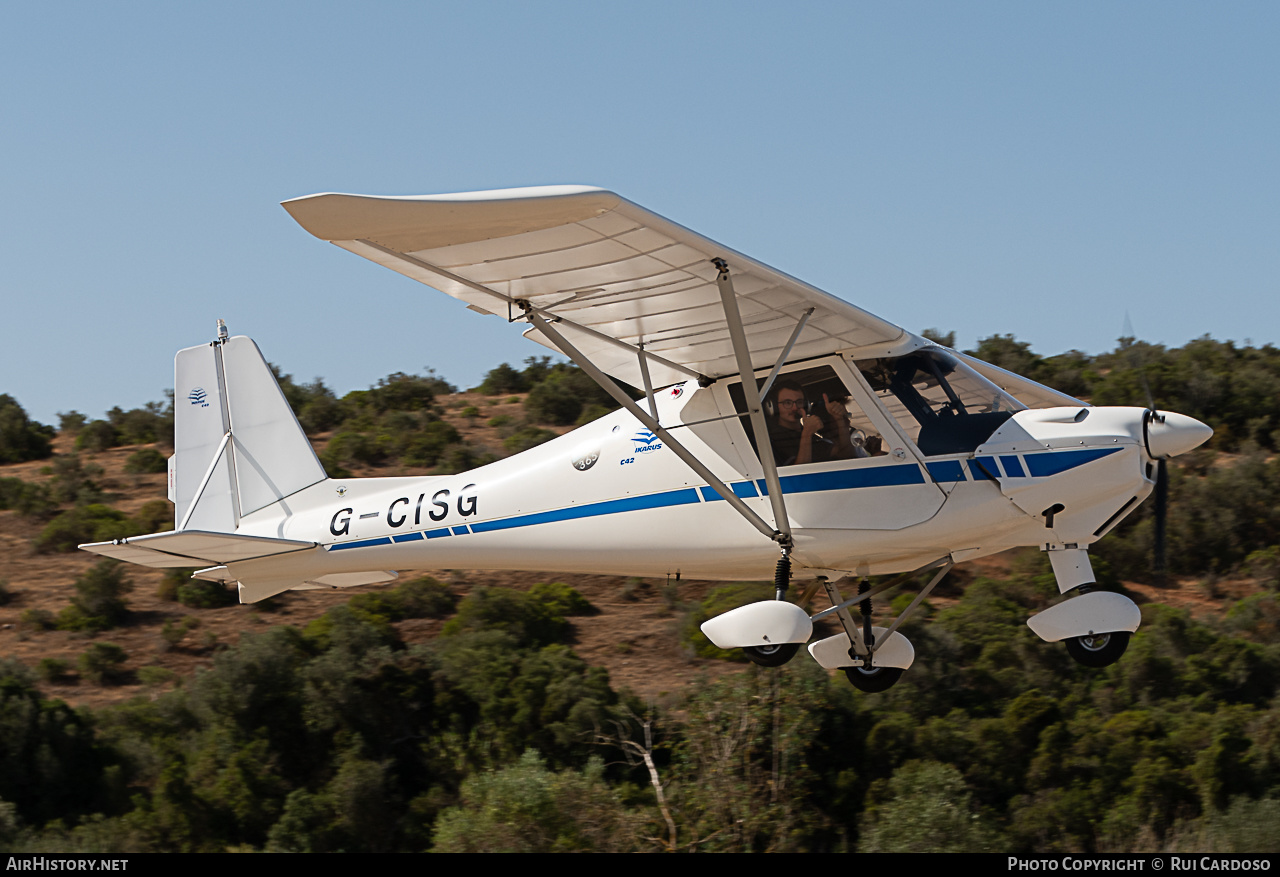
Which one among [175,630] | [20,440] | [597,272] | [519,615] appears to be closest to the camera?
[597,272]

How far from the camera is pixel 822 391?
29.6 ft

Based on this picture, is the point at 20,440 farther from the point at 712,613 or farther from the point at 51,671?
the point at 712,613

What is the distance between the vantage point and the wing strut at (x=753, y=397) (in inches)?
316

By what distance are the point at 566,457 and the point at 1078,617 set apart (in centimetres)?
412

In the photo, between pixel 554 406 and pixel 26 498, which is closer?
pixel 26 498

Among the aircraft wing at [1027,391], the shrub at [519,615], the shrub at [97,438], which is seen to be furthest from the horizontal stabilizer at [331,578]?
the shrub at [97,438]

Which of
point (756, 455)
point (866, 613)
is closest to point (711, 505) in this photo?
point (756, 455)

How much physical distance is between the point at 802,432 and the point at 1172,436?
2.54 m

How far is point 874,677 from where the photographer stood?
9.95m

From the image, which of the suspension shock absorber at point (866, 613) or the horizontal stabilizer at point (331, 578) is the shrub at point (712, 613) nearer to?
the horizontal stabilizer at point (331, 578)

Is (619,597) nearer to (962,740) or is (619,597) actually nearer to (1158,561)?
(962,740)

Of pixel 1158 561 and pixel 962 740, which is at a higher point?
pixel 1158 561

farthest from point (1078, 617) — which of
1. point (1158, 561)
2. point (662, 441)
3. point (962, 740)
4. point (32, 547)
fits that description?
point (32, 547)

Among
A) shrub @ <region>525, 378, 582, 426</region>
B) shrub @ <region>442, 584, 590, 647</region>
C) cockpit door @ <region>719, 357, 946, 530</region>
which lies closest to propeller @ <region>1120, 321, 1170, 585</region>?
cockpit door @ <region>719, 357, 946, 530</region>
